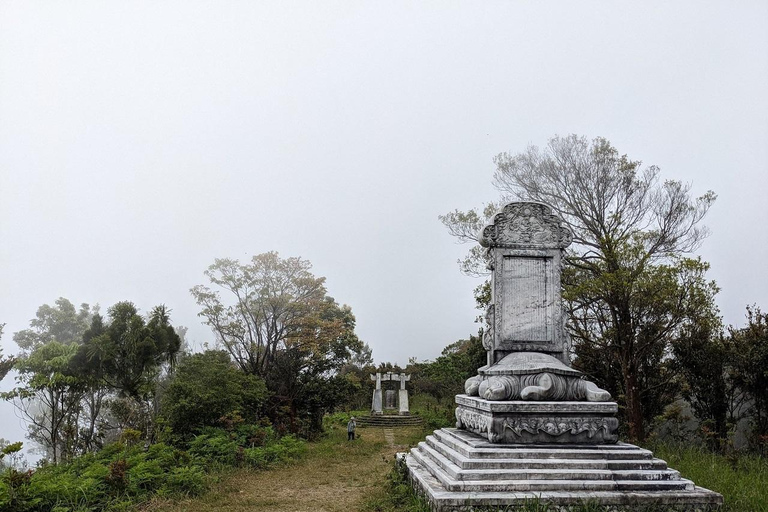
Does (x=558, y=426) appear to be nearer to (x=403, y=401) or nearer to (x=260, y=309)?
(x=260, y=309)

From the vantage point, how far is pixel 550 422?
5.44m

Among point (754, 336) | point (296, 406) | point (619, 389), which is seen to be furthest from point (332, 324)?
point (754, 336)

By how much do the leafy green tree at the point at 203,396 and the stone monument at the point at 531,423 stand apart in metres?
5.70

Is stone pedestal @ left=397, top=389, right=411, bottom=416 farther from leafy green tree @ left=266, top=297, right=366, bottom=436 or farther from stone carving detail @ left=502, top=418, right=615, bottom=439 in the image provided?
→ stone carving detail @ left=502, top=418, right=615, bottom=439

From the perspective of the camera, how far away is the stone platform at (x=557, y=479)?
4570mm

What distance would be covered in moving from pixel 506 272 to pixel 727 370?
22.4 ft

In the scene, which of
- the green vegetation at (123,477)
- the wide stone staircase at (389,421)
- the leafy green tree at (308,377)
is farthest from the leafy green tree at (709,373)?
the wide stone staircase at (389,421)

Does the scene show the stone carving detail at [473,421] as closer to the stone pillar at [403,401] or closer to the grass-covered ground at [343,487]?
the grass-covered ground at [343,487]

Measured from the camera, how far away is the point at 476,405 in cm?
596

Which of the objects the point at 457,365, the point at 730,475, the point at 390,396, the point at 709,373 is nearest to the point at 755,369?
the point at 709,373

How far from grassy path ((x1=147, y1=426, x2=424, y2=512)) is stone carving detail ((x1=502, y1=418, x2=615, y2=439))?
221 centimetres

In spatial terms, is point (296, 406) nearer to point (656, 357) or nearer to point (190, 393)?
point (190, 393)

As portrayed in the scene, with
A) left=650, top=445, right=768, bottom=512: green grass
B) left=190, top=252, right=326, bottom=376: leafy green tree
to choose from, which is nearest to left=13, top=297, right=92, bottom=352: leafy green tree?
left=190, top=252, right=326, bottom=376: leafy green tree

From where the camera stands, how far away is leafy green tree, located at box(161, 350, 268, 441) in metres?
10.2
